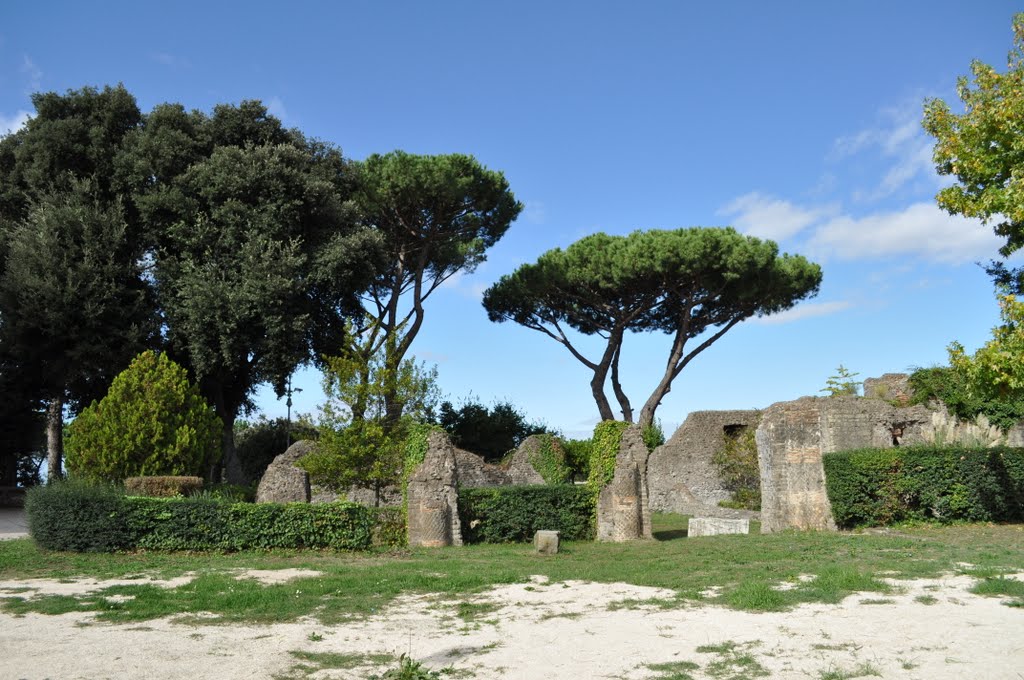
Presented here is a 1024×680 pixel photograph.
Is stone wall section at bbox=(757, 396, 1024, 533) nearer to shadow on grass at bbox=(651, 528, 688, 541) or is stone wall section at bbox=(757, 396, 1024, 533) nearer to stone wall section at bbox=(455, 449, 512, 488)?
shadow on grass at bbox=(651, 528, 688, 541)

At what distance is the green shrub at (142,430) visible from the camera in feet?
61.7

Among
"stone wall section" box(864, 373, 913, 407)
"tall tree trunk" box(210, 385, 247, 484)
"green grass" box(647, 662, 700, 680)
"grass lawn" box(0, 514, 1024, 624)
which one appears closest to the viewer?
"green grass" box(647, 662, 700, 680)

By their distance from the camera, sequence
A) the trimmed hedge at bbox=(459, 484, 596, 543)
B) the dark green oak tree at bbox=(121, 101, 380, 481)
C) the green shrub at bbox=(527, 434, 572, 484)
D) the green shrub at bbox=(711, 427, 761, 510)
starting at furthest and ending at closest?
the green shrub at bbox=(711, 427, 761, 510) < the green shrub at bbox=(527, 434, 572, 484) < the dark green oak tree at bbox=(121, 101, 380, 481) < the trimmed hedge at bbox=(459, 484, 596, 543)

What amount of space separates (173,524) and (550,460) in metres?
13.4

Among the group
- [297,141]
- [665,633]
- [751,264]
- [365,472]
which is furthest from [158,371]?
[751,264]

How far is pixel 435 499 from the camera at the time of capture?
49.0ft

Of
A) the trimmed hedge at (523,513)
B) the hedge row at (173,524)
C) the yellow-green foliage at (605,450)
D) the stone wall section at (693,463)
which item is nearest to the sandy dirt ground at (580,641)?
the hedge row at (173,524)

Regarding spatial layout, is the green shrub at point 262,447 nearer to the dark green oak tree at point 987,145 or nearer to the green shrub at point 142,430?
the green shrub at point 142,430

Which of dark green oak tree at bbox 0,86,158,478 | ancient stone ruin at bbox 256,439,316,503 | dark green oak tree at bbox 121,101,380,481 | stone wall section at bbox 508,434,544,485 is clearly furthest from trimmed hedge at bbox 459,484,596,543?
dark green oak tree at bbox 0,86,158,478

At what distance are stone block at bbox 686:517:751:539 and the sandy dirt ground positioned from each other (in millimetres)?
8221

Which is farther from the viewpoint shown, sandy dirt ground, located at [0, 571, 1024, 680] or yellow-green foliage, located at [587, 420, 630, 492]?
yellow-green foliage, located at [587, 420, 630, 492]

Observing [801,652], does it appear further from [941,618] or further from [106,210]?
[106,210]

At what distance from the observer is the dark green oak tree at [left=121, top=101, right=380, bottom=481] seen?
23.1 metres

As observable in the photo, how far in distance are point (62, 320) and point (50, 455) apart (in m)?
4.97
